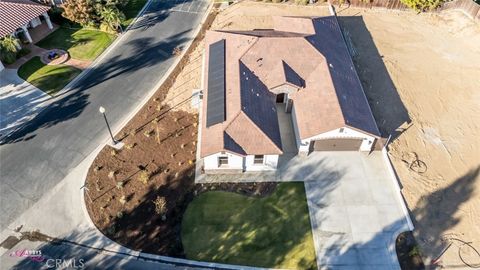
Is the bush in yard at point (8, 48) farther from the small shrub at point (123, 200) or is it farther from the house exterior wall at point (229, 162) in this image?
the house exterior wall at point (229, 162)

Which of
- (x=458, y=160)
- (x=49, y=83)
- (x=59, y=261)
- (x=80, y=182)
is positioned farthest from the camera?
(x=49, y=83)

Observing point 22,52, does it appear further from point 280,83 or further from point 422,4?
point 422,4

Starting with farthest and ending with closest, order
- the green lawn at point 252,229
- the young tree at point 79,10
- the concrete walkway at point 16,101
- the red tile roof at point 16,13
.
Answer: the young tree at point 79,10 < the red tile roof at point 16,13 < the concrete walkway at point 16,101 < the green lawn at point 252,229

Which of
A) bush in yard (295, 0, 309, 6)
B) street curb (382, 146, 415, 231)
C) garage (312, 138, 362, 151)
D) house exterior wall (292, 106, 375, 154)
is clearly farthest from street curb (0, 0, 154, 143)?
street curb (382, 146, 415, 231)

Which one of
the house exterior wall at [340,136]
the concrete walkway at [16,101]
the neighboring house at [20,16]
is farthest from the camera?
the neighboring house at [20,16]

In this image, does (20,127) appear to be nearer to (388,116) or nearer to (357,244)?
(357,244)

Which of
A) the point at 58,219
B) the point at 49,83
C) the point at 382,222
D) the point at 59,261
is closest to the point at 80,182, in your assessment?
the point at 58,219

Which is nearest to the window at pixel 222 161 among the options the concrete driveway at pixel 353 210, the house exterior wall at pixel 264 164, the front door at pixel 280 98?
the house exterior wall at pixel 264 164
